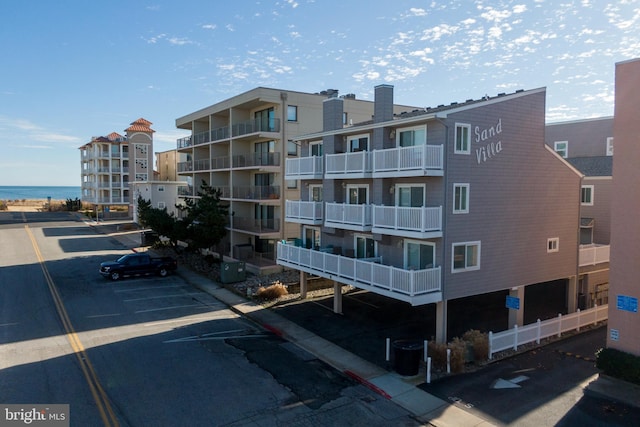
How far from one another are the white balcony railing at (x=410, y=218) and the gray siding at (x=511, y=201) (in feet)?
1.96

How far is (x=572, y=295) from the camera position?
893 inches

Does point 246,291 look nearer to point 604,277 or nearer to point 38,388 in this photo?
point 38,388

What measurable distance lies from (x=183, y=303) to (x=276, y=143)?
42.8 ft

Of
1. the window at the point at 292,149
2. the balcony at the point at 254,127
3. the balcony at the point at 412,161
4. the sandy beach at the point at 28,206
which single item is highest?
the balcony at the point at 254,127

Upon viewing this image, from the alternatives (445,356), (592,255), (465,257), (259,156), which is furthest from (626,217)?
(259,156)

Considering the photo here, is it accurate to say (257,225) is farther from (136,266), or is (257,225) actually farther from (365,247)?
(365,247)

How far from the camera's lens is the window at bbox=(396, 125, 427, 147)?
59.8ft

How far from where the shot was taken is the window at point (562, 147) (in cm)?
3394

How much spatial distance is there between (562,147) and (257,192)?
23.6 metres

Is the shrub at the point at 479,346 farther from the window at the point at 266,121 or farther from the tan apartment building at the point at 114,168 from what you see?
the tan apartment building at the point at 114,168

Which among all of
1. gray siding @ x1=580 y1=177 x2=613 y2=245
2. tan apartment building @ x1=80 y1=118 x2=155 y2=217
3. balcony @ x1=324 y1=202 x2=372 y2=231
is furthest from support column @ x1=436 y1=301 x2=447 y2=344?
tan apartment building @ x1=80 y1=118 x2=155 y2=217

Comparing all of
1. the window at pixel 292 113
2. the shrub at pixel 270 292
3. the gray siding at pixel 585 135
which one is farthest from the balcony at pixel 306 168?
the gray siding at pixel 585 135

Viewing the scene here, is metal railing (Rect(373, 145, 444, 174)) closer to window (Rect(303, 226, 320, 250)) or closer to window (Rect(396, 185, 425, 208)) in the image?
window (Rect(396, 185, 425, 208))

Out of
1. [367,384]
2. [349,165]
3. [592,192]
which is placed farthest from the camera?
[592,192]
